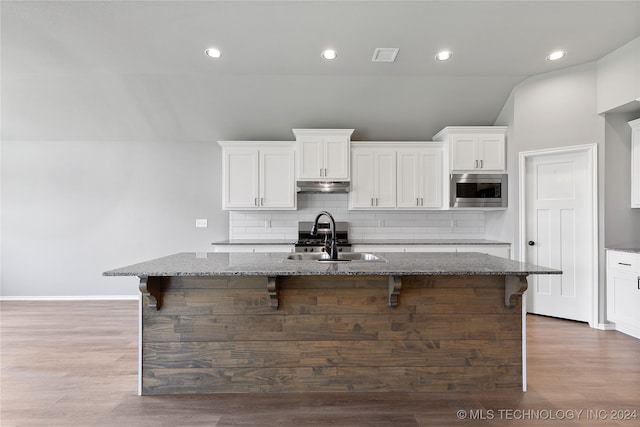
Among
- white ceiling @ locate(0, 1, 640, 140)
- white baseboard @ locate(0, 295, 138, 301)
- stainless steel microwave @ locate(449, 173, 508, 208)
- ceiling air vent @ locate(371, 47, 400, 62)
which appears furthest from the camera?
white baseboard @ locate(0, 295, 138, 301)

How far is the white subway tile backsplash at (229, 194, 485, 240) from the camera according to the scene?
496 cm

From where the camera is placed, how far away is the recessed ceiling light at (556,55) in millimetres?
3525

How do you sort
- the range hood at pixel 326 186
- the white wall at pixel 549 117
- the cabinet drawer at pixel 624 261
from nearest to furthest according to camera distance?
the cabinet drawer at pixel 624 261 → the white wall at pixel 549 117 → the range hood at pixel 326 186

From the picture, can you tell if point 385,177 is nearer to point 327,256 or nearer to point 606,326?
point 327,256

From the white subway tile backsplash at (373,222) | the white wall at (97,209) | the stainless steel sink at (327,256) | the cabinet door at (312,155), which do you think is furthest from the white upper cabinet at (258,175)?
the stainless steel sink at (327,256)

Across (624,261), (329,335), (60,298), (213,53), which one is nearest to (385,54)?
(213,53)

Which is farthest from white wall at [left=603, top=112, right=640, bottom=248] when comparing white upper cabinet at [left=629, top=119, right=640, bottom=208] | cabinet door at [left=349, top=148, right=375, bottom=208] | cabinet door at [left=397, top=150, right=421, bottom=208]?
cabinet door at [left=349, top=148, right=375, bottom=208]

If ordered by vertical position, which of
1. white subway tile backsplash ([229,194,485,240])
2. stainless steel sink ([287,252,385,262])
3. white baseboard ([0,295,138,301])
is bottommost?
white baseboard ([0,295,138,301])

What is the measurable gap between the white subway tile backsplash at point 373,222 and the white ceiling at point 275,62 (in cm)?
108

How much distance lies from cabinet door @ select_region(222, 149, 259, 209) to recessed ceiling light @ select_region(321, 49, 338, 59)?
1567 millimetres

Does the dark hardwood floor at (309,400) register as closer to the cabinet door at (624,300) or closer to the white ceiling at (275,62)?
the cabinet door at (624,300)

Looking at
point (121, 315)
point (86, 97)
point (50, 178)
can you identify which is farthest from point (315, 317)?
point (50, 178)

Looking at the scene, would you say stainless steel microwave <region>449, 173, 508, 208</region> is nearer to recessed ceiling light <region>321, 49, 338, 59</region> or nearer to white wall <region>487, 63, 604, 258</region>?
white wall <region>487, 63, 604, 258</region>

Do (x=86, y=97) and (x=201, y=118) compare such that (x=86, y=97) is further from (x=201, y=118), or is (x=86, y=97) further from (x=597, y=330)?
(x=597, y=330)
